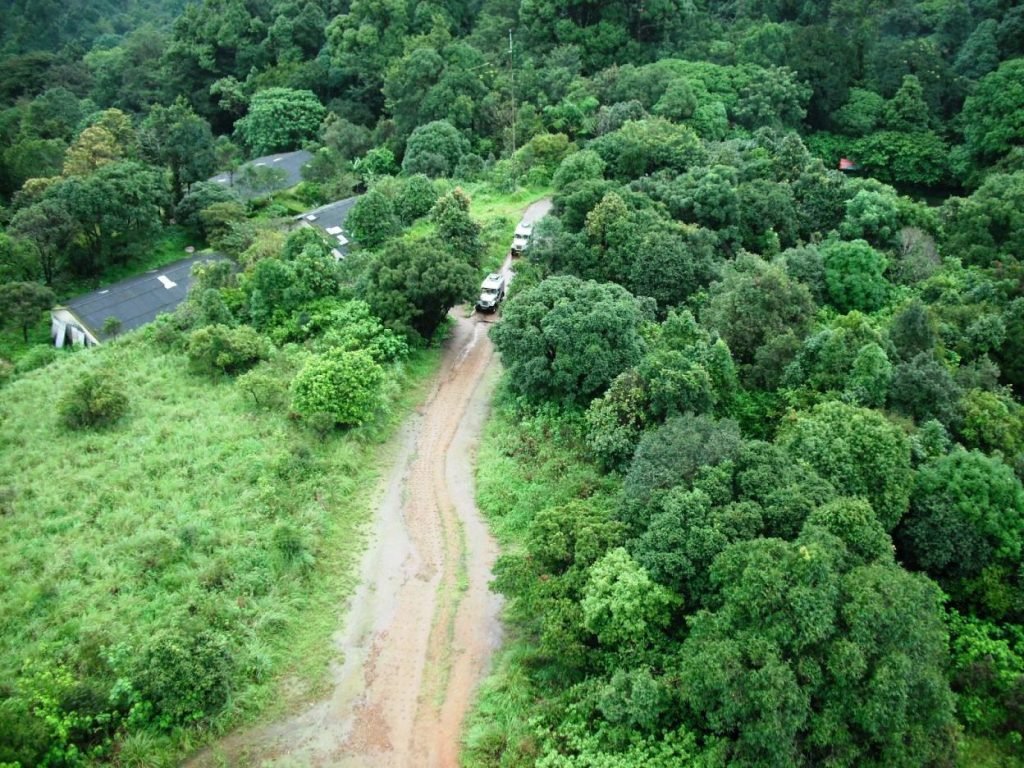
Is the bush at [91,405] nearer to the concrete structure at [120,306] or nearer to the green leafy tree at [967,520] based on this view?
the concrete structure at [120,306]

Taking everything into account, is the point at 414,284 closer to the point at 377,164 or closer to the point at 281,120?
the point at 377,164

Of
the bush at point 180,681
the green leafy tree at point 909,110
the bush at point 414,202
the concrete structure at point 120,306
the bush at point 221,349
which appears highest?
the green leafy tree at point 909,110

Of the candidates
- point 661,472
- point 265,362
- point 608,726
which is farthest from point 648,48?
point 608,726

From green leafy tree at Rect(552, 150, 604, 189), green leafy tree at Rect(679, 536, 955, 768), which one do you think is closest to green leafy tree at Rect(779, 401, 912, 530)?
green leafy tree at Rect(679, 536, 955, 768)

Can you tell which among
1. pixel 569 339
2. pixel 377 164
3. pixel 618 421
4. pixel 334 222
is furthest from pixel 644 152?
pixel 618 421

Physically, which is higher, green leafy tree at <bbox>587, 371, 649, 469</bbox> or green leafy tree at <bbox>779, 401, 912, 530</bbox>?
green leafy tree at <bbox>779, 401, 912, 530</bbox>

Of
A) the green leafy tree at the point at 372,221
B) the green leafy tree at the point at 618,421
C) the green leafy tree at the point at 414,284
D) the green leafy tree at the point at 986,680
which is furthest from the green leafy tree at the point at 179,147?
the green leafy tree at the point at 986,680

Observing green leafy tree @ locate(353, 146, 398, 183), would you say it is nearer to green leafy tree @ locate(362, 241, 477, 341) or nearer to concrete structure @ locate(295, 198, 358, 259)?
concrete structure @ locate(295, 198, 358, 259)
